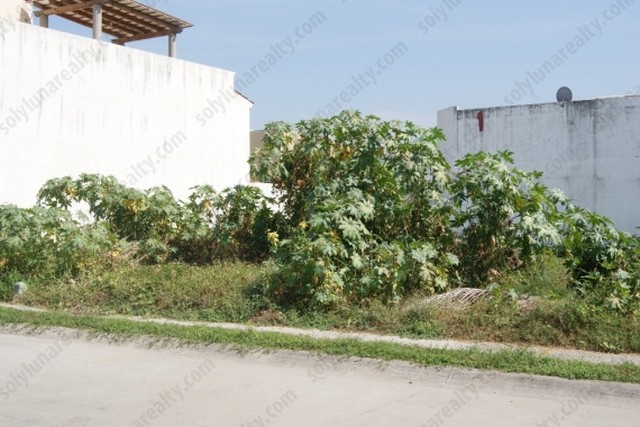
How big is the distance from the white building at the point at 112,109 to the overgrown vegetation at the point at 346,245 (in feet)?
11.5

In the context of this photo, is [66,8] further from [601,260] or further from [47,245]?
[601,260]

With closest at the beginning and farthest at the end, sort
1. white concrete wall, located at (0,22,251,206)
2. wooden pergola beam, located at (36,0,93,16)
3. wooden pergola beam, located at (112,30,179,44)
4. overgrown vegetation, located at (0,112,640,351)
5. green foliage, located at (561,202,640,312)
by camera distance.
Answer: green foliage, located at (561,202,640,312)
overgrown vegetation, located at (0,112,640,351)
white concrete wall, located at (0,22,251,206)
wooden pergola beam, located at (36,0,93,16)
wooden pergola beam, located at (112,30,179,44)

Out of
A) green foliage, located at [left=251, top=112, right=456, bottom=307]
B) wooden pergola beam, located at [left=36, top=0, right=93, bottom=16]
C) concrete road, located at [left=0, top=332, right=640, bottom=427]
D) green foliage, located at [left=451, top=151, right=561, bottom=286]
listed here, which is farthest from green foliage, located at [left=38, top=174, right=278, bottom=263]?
wooden pergola beam, located at [left=36, top=0, right=93, bottom=16]

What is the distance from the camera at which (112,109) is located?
65.1 feet

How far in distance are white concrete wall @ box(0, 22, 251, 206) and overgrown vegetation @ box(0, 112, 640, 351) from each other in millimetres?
3448

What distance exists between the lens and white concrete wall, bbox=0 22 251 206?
17.4m

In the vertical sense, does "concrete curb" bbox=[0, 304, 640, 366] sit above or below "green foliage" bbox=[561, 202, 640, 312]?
below

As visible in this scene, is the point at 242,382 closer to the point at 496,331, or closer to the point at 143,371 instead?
the point at 143,371

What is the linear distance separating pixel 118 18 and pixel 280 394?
18734 millimetres

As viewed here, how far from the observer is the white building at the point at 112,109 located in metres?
17.4

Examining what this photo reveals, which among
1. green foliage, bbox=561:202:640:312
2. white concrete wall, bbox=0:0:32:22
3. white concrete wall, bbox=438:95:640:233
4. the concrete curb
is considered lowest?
the concrete curb

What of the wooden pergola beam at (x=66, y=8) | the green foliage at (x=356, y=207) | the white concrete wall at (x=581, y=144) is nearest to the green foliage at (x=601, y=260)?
the green foliage at (x=356, y=207)

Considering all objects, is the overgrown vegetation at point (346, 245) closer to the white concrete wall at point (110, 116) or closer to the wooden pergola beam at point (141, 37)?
the white concrete wall at point (110, 116)

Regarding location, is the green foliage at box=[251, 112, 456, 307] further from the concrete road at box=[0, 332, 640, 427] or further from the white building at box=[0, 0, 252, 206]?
the white building at box=[0, 0, 252, 206]
